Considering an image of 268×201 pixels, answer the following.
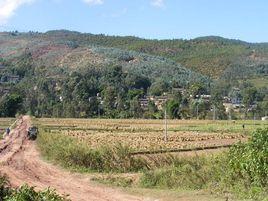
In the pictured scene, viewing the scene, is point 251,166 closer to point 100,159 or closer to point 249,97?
point 100,159

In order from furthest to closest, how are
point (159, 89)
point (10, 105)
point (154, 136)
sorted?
point (159, 89), point (10, 105), point (154, 136)

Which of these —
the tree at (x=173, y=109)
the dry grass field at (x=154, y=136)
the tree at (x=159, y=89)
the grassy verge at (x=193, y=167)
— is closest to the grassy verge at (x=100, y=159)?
the grassy verge at (x=193, y=167)

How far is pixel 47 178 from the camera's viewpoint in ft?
95.7

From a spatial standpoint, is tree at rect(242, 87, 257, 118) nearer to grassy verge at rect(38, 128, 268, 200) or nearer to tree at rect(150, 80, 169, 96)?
Answer: tree at rect(150, 80, 169, 96)

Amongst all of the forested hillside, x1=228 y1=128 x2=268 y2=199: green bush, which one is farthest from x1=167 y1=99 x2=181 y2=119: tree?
x1=228 y1=128 x2=268 y2=199: green bush

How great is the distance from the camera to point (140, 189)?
23.9 m

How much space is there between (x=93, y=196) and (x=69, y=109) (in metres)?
103

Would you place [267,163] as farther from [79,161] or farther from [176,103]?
[176,103]

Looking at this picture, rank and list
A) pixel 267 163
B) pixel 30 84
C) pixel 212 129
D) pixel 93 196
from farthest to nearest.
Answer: pixel 30 84 < pixel 212 129 < pixel 93 196 < pixel 267 163

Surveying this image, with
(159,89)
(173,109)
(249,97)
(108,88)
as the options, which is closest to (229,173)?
(173,109)

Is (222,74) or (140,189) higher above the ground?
(222,74)

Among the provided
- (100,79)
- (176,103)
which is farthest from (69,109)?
(100,79)

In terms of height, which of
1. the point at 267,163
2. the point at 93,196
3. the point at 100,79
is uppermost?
the point at 100,79

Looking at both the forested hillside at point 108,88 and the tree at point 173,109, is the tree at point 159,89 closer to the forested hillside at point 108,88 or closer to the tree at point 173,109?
the forested hillside at point 108,88
